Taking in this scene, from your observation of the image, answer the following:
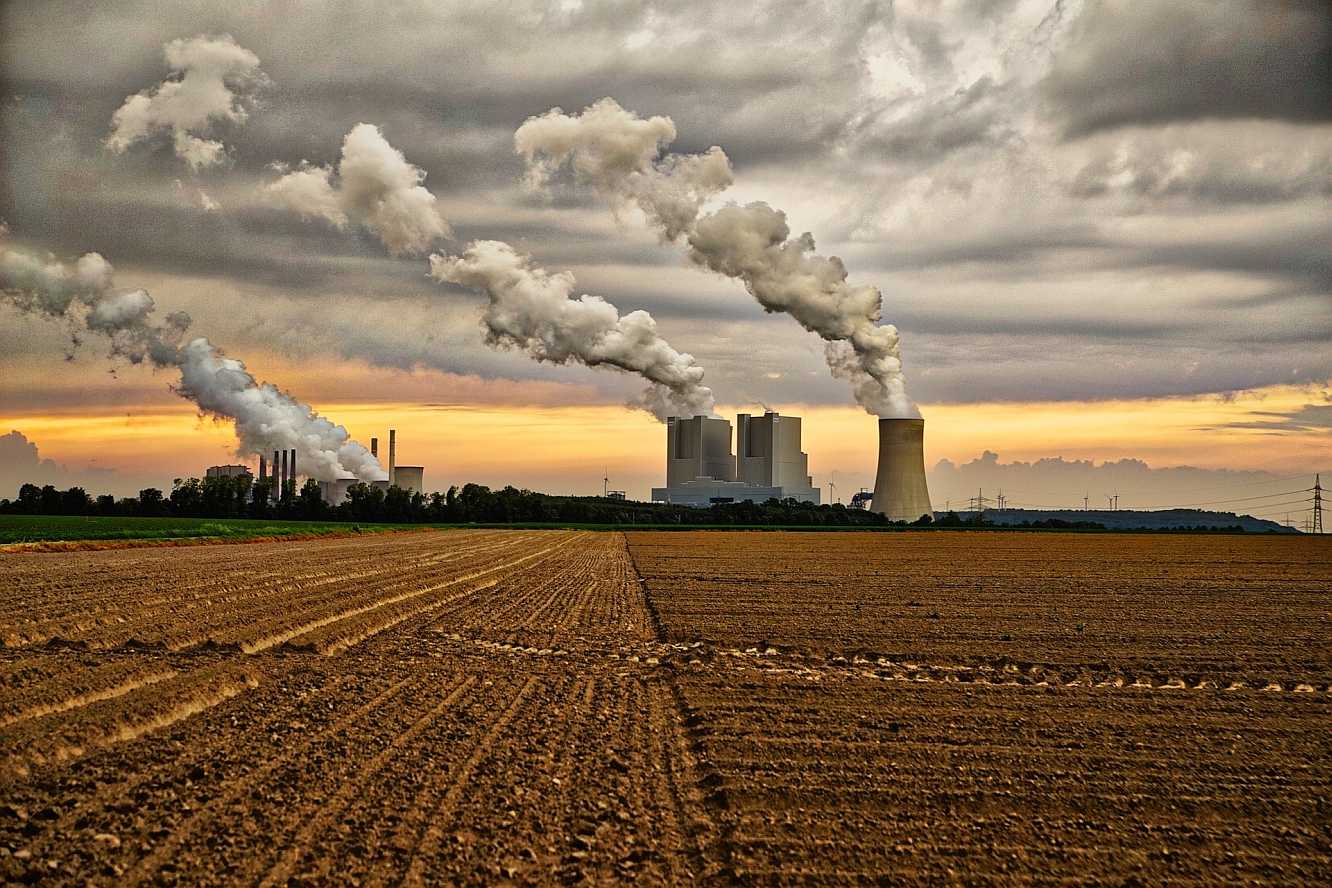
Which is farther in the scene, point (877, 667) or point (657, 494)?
point (657, 494)

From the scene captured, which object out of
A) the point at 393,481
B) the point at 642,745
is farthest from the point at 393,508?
the point at 642,745

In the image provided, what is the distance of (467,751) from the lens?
31.2 ft

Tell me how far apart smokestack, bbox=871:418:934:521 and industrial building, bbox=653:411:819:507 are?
50.0 m

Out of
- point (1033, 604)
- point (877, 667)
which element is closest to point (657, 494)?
point (1033, 604)

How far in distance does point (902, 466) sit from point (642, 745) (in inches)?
2821

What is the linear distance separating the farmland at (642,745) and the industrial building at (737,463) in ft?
358

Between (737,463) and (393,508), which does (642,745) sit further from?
(737,463)

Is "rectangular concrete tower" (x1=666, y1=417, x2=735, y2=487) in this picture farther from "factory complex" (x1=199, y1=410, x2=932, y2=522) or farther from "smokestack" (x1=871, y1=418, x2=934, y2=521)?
"smokestack" (x1=871, y1=418, x2=934, y2=521)

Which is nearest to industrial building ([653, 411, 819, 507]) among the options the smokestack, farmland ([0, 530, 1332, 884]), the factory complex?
the factory complex

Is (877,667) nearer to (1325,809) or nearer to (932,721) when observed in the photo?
(932,721)

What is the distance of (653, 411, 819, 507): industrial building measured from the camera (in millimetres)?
131875

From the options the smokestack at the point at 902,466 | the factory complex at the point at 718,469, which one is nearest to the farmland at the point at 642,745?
the smokestack at the point at 902,466

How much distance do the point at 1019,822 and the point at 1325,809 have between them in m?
2.76

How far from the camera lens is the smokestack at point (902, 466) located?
79312mm
